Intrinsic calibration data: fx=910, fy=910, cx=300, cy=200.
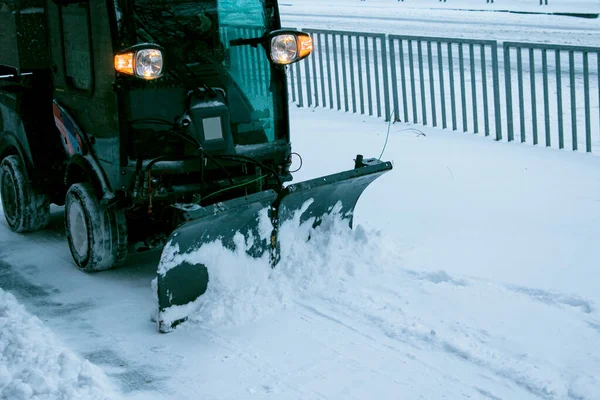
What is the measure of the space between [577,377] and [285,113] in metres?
2.95

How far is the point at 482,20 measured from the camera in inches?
824

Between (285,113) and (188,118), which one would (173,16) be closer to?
(188,118)

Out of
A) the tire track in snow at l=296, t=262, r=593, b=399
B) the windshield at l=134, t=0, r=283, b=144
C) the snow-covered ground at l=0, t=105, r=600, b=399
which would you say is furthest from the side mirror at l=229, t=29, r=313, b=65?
the tire track in snow at l=296, t=262, r=593, b=399

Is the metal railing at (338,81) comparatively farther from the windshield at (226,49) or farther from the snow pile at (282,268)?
the snow pile at (282,268)

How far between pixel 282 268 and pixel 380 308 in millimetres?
824

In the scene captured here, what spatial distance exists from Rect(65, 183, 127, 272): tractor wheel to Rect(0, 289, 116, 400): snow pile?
95cm

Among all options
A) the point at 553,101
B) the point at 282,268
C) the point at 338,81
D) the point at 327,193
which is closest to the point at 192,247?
the point at 282,268

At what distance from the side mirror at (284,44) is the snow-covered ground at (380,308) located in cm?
125

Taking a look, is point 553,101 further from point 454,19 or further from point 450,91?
point 454,19

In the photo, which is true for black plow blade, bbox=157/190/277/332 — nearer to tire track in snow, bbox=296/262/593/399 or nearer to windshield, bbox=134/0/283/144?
tire track in snow, bbox=296/262/593/399

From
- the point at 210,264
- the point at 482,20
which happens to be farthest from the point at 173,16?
the point at 482,20

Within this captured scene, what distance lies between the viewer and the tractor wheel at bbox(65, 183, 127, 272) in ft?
20.5

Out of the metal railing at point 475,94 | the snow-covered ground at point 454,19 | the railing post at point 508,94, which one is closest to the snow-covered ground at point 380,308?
the metal railing at point 475,94

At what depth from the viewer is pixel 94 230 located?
20.6 ft
